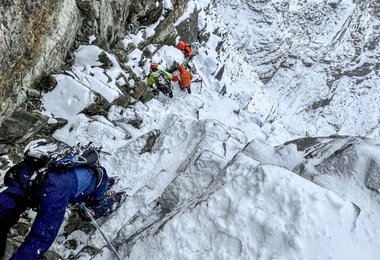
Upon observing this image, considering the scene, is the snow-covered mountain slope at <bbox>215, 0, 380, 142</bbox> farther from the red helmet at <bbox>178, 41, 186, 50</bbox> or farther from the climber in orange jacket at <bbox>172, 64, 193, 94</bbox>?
the climber in orange jacket at <bbox>172, 64, 193, 94</bbox>

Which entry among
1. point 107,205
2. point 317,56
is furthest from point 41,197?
point 317,56

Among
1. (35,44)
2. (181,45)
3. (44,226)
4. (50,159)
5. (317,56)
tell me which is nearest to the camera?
(44,226)

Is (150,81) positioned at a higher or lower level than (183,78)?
higher

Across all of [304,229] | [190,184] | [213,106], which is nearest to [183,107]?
[213,106]

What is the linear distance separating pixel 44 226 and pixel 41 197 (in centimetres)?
31

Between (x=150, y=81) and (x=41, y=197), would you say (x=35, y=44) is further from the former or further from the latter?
(x=41, y=197)

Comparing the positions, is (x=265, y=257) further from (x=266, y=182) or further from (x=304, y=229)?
(x=266, y=182)

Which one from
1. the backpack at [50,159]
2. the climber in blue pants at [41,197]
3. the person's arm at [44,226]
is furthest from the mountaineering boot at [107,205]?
the person's arm at [44,226]

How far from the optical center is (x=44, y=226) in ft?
14.2

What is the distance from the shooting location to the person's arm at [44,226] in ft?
14.0

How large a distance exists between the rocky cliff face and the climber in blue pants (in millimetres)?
3283

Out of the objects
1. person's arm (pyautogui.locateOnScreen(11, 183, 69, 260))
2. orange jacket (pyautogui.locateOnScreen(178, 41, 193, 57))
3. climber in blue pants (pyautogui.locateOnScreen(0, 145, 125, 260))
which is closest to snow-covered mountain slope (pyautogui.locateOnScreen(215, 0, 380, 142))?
orange jacket (pyautogui.locateOnScreen(178, 41, 193, 57))

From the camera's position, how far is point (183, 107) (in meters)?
13.5

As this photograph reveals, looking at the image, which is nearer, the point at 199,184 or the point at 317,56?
the point at 199,184
